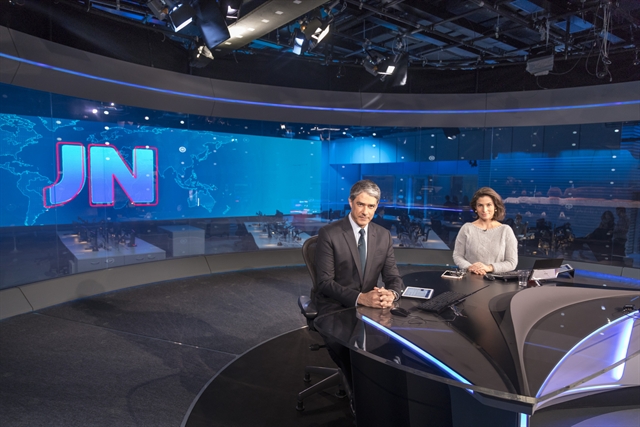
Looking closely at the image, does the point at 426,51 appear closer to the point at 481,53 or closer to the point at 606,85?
the point at 481,53

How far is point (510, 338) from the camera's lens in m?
1.78

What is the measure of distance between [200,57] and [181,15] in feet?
6.11

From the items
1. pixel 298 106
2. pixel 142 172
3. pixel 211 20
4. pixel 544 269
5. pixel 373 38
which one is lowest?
pixel 544 269

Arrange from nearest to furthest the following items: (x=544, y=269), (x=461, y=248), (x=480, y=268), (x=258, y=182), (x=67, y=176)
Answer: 1. (x=544, y=269)
2. (x=480, y=268)
3. (x=461, y=248)
4. (x=67, y=176)
5. (x=258, y=182)

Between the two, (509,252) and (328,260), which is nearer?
(328,260)

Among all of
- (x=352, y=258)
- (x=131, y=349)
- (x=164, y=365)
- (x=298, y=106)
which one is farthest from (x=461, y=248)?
(x=298, y=106)

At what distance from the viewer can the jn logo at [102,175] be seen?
508cm

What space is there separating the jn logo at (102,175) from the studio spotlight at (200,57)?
4.79 feet

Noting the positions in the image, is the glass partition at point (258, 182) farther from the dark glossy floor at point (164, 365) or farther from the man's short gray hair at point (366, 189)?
the man's short gray hair at point (366, 189)

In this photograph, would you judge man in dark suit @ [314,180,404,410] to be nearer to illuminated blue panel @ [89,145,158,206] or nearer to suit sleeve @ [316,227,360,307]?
suit sleeve @ [316,227,360,307]

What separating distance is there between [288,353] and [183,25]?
3389 mm

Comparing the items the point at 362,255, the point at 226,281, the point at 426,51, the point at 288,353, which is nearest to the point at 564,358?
the point at 362,255

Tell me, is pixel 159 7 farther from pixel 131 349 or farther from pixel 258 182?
pixel 258 182

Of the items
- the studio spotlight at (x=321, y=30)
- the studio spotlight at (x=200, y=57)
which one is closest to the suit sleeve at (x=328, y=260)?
the studio spotlight at (x=321, y=30)
